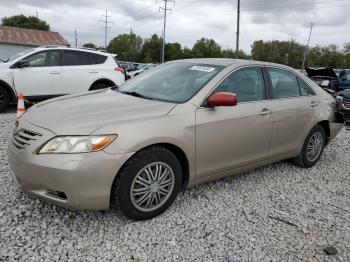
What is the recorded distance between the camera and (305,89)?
4727 millimetres

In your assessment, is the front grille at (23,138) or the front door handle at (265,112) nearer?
the front grille at (23,138)

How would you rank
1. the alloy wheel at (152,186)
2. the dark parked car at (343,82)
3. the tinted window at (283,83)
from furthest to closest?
1. the dark parked car at (343,82)
2. the tinted window at (283,83)
3. the alloy wheel at (152,186)

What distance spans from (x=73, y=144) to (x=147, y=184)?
77cm

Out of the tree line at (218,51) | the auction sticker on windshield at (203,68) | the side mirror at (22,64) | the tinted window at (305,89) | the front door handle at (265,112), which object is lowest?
the front door handle at (265,112)

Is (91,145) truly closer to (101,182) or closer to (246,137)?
(101,182)

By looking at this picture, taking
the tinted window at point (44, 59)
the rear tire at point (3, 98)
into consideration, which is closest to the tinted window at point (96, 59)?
the tinted window at point (44, 59)

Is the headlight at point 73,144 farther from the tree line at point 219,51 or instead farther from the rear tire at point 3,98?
the tree line at point 219,51

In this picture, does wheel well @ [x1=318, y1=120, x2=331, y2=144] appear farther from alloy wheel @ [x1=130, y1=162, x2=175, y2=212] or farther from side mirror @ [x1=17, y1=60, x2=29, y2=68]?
side mirror @ [x1=17, y1=60, x2=29, y2=68]

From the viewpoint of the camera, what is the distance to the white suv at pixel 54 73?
7.78 m

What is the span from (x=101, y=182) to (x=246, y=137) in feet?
5.84

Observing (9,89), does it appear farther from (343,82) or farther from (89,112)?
(343,82)

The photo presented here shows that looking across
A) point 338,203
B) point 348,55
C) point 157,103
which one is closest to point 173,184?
point 157,103

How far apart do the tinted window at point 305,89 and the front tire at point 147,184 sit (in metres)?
2.46

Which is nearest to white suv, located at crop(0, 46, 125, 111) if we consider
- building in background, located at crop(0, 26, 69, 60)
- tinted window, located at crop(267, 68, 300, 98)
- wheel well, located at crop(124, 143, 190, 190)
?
tinted window, located at crop(267, 68, 300, 98)
